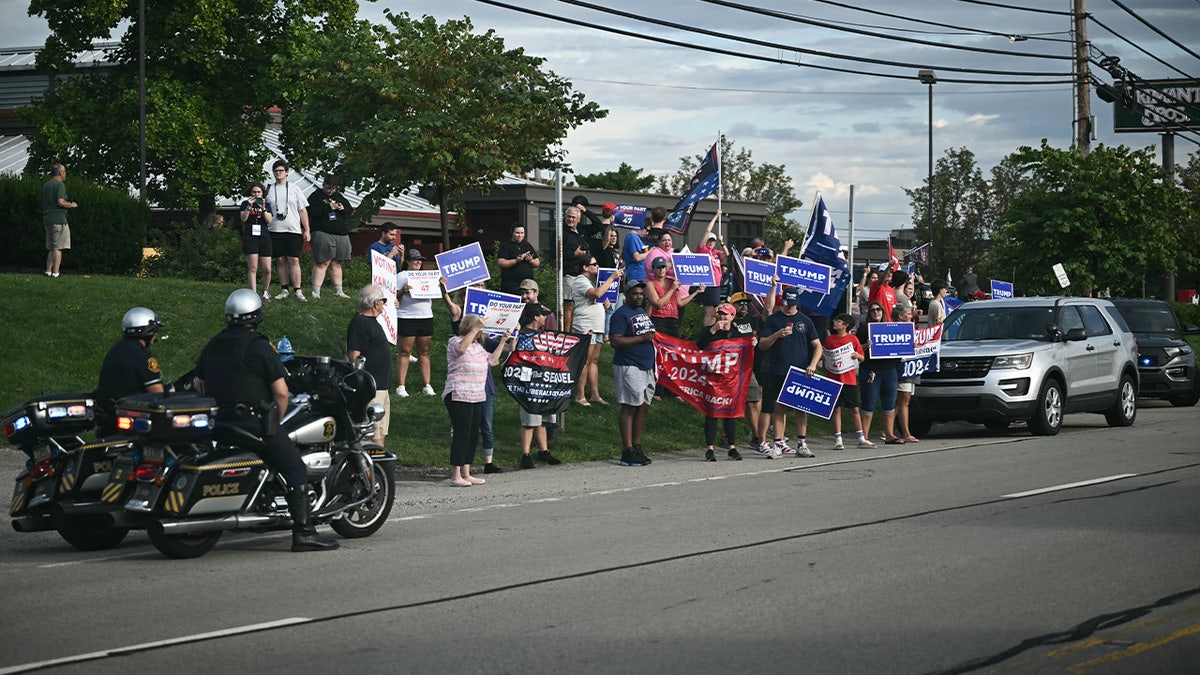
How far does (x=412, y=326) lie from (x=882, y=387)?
21.8 feet

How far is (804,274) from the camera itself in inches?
770

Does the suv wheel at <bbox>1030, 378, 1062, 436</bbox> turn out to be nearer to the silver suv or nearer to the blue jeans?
the silver suv

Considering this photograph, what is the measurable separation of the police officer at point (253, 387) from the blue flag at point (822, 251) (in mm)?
11512

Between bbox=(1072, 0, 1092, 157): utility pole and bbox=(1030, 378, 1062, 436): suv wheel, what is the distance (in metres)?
16.2

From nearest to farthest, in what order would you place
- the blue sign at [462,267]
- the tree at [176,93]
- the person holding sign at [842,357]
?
1. the blue sign at [462,267]
2. the person holding sign at [842,357]
3. the tree at [176,93]

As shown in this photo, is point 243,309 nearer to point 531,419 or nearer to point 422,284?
point 531,419

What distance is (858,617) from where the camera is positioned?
25.5 feet

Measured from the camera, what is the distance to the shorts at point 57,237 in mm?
23359

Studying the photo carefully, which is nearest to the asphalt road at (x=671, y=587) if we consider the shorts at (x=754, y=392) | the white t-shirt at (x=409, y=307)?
the shorts at (x=754, y=392)

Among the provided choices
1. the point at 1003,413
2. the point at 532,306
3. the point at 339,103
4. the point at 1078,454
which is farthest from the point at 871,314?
the point at 339,103

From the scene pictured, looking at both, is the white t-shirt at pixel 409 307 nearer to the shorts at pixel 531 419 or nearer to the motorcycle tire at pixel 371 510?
the shorts at pixel 531 419

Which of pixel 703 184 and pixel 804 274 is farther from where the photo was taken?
pixel 703 184

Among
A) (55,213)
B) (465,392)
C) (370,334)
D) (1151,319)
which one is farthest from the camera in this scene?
(1151,319)

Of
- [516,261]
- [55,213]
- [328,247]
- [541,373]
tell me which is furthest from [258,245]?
[541,373]
